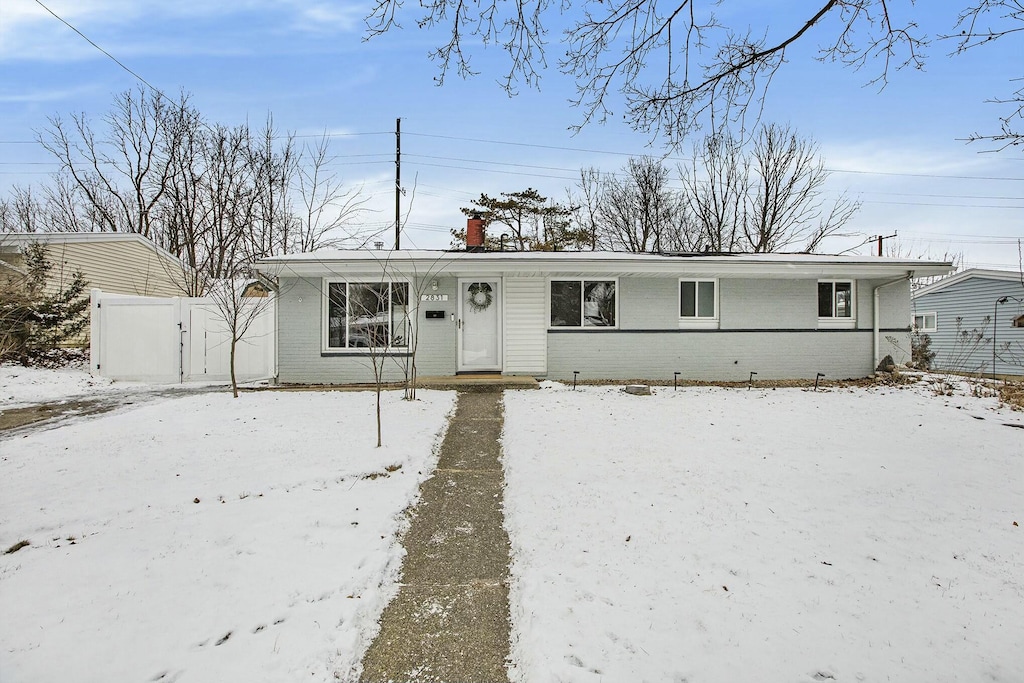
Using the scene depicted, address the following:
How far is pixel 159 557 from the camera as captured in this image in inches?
123

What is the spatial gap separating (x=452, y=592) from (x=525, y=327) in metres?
7.88

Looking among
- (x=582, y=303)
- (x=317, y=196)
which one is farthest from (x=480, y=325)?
(x=317, y=196)

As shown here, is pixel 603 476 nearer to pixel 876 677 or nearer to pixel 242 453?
pixel 876 677

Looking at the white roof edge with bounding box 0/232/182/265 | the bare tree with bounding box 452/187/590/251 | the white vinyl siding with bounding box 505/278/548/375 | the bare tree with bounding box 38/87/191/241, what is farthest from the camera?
the bare tree with bounding box 38/87/191/241

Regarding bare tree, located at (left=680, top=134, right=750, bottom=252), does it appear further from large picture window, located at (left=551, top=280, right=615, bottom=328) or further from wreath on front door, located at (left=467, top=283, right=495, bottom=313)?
wreath on front door, located at (left=467, top=283, right=495, bottom=313)

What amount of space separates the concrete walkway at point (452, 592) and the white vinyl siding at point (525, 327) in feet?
18.1

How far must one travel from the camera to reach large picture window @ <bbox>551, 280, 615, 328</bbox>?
1068 cm

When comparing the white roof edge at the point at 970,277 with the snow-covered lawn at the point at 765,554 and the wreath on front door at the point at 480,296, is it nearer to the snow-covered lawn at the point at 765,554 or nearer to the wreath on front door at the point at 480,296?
the snow-covered lawn at the point at 765,554

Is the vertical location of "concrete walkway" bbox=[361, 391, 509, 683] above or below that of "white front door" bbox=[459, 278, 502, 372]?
below

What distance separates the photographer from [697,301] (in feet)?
35.7

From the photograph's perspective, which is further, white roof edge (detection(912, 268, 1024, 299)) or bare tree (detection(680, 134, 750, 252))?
bare tree (detection(680, 134, 750, 252))

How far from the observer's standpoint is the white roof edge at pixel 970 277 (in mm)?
15316

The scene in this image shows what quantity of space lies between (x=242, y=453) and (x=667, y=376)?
8.47 meters

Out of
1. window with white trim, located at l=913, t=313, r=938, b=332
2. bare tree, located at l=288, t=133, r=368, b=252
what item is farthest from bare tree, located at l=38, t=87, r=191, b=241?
window with white trim, located at l=913, t=313, r=938, b=332
